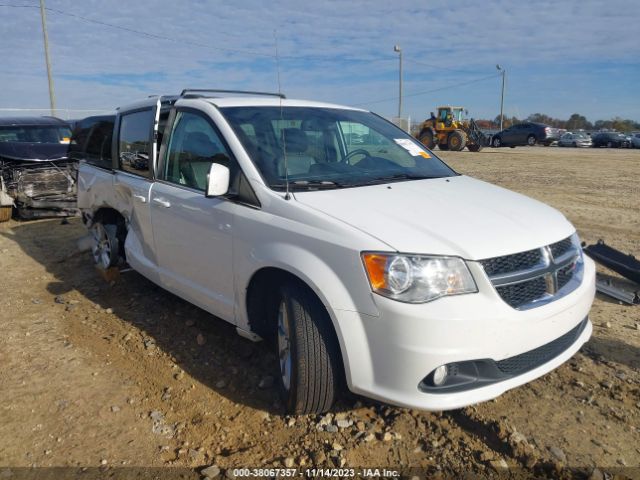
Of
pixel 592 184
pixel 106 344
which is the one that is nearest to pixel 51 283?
pixel 106 344

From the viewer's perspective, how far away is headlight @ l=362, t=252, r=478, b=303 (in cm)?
249

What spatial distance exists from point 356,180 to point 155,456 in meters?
1.95

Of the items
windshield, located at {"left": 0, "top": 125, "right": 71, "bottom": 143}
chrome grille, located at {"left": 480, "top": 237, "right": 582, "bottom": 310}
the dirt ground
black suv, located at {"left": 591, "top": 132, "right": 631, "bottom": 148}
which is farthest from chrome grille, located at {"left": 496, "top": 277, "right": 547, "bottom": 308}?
black suv, located at {"left": 591, "top": 132, "right": 631, "bottom": 148}

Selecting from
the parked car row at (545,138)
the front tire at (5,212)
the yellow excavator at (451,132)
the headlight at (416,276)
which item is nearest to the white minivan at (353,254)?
the headlight at (416,276)

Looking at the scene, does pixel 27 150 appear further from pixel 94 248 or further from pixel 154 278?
pixel 154 278

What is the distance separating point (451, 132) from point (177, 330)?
26605 mm

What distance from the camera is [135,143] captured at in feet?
14.9

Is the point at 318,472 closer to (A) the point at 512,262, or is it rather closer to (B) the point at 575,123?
(A) the point at 512,262

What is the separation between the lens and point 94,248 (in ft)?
18.8

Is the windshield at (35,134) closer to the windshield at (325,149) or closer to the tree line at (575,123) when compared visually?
the windshield at (325,149)

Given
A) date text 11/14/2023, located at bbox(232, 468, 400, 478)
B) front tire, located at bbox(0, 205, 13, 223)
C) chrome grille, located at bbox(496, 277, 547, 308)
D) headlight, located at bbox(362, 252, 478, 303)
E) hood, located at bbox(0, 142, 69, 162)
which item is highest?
hood, located at bbox(0, 142, 69, 162)

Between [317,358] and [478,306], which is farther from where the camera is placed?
[317,358]

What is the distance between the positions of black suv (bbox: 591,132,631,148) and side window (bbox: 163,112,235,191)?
3832cm

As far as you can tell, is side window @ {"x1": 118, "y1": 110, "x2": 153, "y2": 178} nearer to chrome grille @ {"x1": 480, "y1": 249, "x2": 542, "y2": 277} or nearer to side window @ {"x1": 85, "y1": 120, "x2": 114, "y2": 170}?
side window @ {"x1": 85, "y1": 120, "x2": 114, "y2": 170}
